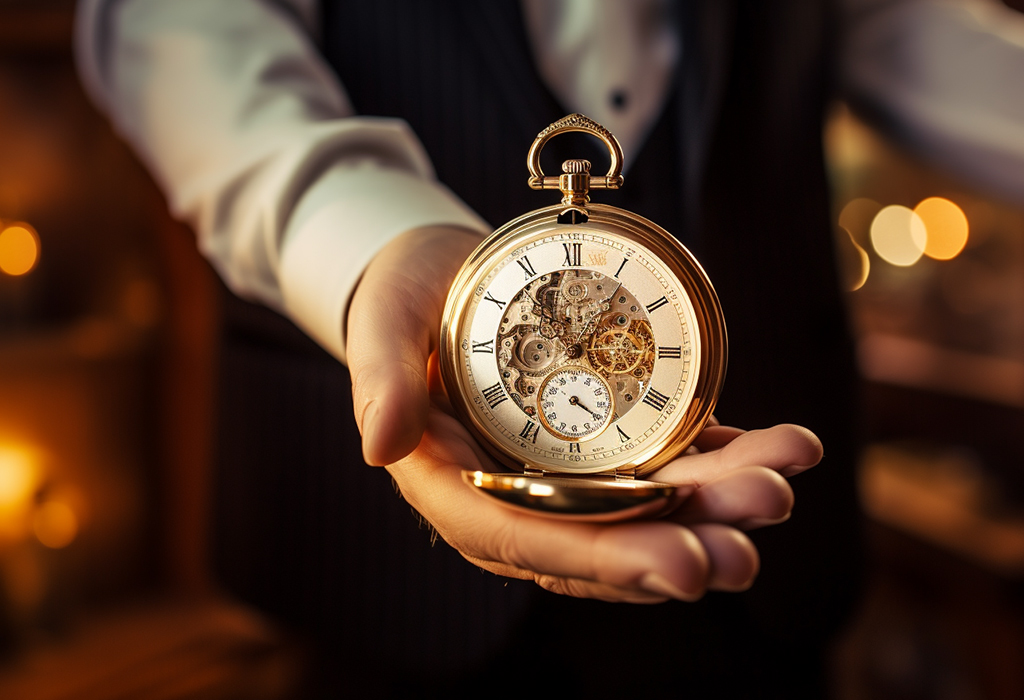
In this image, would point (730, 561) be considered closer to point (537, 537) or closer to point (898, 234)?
point (537, 537)

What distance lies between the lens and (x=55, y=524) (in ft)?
5.52

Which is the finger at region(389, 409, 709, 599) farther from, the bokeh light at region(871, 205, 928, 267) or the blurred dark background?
the bokeh light at region(871, 205, 928, 267)

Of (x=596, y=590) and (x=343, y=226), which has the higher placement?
(x=343, y=226)

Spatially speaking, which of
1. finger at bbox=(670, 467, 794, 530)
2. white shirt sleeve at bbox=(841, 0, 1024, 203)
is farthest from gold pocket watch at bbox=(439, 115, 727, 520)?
white shirt sleeve at bbox=(841, 0, 1024, 203)

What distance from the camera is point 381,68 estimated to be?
110 cm

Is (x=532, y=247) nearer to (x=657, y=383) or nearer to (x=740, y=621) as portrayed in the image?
(x=657, y=383)

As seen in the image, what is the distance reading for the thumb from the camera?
613 mm

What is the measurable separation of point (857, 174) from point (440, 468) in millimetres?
2096

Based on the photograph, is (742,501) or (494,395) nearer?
(742,501)

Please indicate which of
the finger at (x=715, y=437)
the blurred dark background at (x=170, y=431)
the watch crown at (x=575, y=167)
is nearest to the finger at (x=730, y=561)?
the finger at (x=715, y=437)

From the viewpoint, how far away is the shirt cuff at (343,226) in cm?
87

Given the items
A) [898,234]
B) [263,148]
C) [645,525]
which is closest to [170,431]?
[263,148]

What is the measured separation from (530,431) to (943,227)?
2064 mm

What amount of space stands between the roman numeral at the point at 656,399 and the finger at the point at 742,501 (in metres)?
0.12
